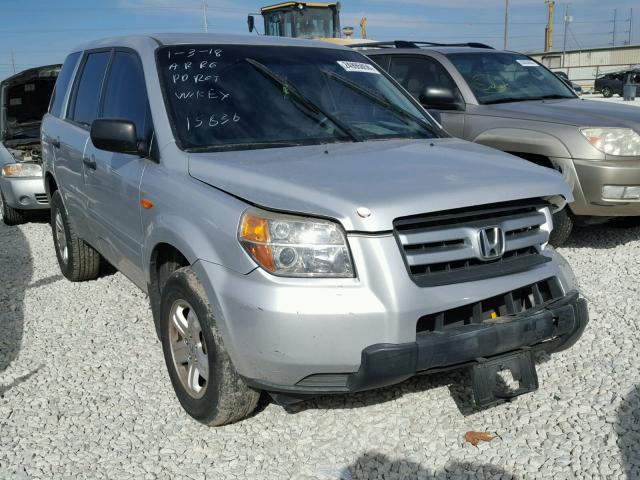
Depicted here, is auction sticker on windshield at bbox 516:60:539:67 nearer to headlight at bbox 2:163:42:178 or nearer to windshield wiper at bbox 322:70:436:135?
windshield wiper at bbox 322:70:436:135

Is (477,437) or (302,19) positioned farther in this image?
(302,19)

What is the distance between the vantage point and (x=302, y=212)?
2672mm

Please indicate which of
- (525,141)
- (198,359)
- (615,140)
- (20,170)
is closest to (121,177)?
(198,359)

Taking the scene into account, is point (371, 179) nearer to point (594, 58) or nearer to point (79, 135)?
point (79, 135)

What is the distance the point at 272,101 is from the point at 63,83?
267cm

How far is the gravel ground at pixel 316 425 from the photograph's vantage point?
9.71 ft

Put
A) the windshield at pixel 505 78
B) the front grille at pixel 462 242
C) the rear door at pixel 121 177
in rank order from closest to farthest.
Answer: the front grille at pixel 462 242 → the rear door at pixel 121 177 → the windshield at pixel 505 78

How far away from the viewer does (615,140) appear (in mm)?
5621

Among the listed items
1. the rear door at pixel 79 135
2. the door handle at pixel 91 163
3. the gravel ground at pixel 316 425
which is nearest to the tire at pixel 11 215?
the rear door at pixel 79 135

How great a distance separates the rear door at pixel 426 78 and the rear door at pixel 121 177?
123 inches

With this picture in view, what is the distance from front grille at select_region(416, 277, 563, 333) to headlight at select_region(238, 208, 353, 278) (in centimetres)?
42

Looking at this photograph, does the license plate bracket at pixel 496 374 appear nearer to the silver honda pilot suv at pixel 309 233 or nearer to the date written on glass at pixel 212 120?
the silver honda pilot suv at pixel 309 233

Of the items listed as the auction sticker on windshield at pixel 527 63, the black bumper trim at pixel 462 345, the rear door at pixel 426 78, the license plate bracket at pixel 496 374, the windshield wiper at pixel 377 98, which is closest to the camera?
the black bumper trim at pixel 462 345

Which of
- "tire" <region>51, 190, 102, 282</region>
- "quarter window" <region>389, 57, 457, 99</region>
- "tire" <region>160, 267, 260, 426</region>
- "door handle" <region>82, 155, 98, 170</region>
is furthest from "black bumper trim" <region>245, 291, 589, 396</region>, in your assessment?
"quarter window" <region>389, 57, 457, 99</region>
